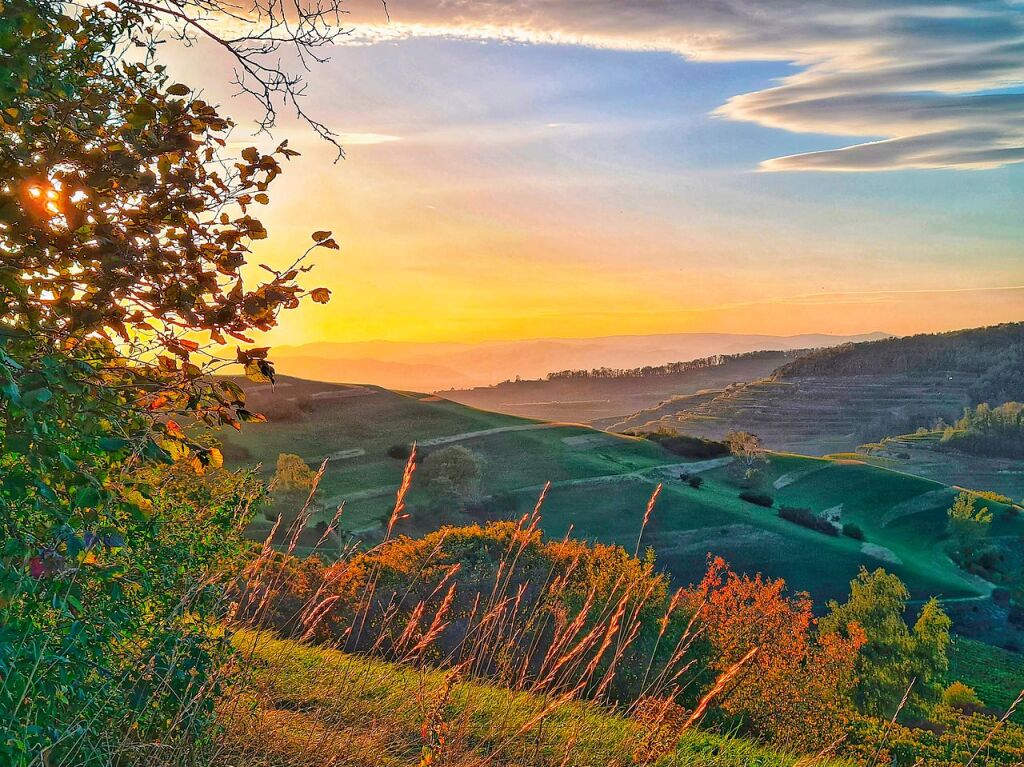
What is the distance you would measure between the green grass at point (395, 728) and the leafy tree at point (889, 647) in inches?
1064

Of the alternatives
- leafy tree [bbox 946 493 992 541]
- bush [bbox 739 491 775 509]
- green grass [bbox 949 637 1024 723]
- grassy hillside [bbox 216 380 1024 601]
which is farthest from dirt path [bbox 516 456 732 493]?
green grass [bbox 949 637 1024 723]

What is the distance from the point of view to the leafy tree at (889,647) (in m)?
31.8

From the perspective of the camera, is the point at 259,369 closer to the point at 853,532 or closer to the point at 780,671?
the point at 780,671

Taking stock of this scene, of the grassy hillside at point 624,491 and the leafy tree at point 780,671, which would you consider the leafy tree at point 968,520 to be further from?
the leafy tree at point 780,671

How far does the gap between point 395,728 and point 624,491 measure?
51.0 meters

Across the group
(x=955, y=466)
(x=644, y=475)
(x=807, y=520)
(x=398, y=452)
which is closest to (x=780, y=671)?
(x=807, y=520)

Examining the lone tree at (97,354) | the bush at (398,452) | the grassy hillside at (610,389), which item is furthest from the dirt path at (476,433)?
the grassy hillside at (610,389)

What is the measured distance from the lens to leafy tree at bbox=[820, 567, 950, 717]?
31.8m

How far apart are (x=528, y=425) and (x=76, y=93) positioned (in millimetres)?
67117

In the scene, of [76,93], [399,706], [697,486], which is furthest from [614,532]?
[76,93]

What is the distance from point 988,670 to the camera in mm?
44062

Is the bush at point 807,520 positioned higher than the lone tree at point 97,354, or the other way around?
the lone tree at point 97,354

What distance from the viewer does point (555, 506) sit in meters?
53.9

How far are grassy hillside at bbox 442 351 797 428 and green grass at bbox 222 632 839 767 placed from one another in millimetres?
139732
